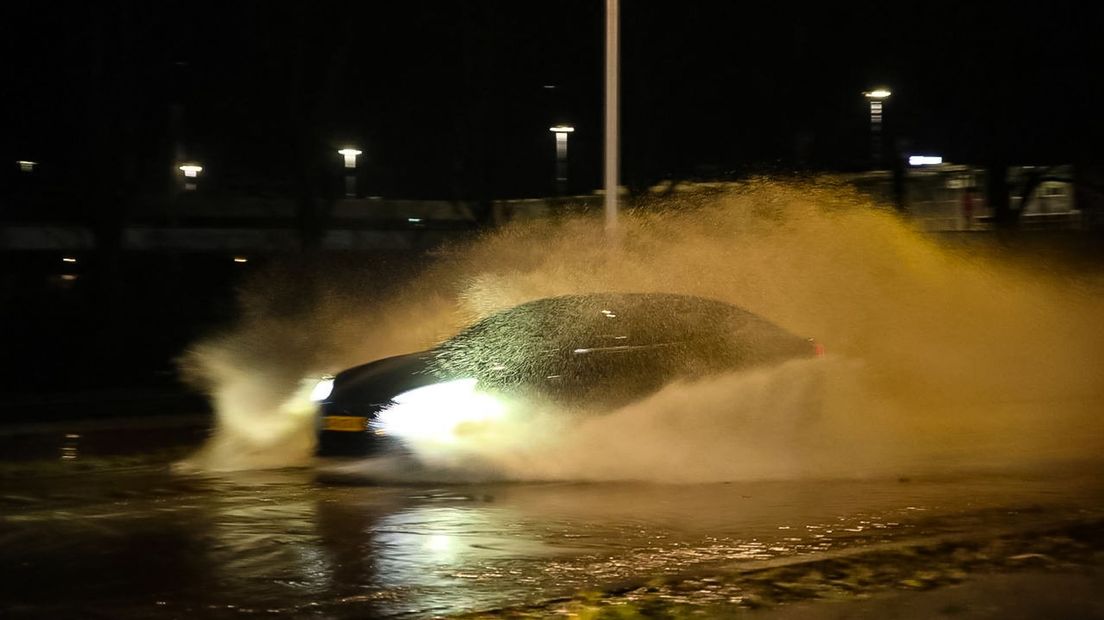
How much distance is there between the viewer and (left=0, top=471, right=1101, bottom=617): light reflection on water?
23.2 feet

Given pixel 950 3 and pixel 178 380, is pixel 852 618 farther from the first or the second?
pixel 950 3

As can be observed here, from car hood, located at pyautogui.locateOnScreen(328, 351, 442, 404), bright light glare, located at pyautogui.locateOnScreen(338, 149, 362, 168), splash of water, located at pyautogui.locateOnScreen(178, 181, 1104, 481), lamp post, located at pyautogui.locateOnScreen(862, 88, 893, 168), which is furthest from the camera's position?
bright light glare, located at pyautogui.locateOnScreen(338, 149, 362, 168)

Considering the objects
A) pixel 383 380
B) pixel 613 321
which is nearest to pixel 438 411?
pixel 383 380

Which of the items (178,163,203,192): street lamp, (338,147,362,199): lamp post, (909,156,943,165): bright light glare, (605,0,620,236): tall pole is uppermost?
(178,163,203,192): street lamp

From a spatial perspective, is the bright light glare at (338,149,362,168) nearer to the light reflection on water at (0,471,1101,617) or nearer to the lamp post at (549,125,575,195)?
the lamp post at (549,125,575,195)

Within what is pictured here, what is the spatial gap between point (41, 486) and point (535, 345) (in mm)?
4105

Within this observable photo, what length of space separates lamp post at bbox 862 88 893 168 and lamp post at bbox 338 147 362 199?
12.8 metres

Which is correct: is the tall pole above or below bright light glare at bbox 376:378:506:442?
above

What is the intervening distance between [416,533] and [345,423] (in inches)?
107

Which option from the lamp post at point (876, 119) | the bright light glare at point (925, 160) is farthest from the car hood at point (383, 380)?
the bright light glare at point (925, 160)

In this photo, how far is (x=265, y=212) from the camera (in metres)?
37.5

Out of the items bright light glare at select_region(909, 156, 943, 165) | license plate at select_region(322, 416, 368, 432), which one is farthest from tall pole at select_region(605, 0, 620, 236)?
bright light glare at select_region(909, 156, 943, 165)

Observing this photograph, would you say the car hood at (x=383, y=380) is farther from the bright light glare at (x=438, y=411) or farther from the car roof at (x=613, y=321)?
the car roof at (x=613, y=321)

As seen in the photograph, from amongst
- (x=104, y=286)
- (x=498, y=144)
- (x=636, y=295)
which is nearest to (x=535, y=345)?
(x=636, y=295)
